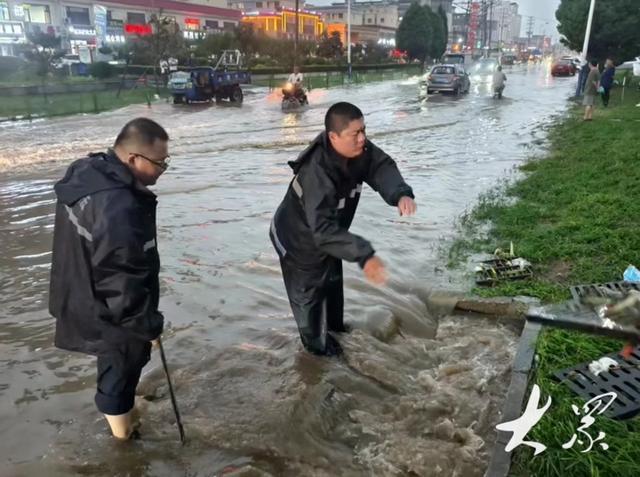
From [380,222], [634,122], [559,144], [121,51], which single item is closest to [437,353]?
[380,222]

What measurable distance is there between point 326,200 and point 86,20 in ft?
225

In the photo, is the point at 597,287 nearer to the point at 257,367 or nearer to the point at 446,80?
the point at 257,367

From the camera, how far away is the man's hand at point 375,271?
3.00 m

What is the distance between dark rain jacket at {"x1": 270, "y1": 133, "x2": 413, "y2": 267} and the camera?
3.34m

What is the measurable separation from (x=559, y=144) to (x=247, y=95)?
2279 cm

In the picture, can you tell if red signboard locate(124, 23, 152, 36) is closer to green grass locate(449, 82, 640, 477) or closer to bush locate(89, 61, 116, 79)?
bush locate(89, 61, 116, 79)

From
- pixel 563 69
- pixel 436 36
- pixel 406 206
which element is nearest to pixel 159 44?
pixel 563 69

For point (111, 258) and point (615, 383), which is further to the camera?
point (615, 383)

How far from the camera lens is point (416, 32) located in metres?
68.6

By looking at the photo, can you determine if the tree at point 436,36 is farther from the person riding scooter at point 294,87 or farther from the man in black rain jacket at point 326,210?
the man in black rain jacket at point 326,210

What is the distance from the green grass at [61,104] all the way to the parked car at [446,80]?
1521 cm

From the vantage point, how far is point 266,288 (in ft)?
19.3

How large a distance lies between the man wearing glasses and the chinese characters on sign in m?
2.02

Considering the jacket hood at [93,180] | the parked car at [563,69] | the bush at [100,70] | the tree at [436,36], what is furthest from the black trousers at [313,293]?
the tree at [436,36]
